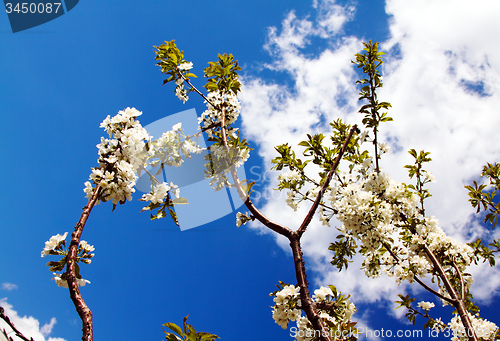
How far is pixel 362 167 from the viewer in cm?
346

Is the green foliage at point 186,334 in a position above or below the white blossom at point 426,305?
below

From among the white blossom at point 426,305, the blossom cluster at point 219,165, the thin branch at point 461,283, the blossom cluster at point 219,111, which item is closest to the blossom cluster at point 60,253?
the blossom cluster at point 219,165

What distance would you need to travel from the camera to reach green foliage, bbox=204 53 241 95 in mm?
3473

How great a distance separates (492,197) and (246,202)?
437 centimetres

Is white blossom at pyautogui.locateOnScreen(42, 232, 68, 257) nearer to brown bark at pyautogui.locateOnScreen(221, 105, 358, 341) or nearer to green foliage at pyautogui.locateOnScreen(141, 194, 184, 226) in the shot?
green foliage at pyautogui.locateOnScreen(141, 194, 184, 226)

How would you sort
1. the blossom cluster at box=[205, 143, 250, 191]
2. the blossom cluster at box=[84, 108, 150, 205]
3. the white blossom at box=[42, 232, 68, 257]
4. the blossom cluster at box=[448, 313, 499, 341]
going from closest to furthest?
the white blossom at box=[42, 232, 68, 257]
the blossom cluster at box=[84, 108, 150, 205]
the blossom cluster at box=[205, 143, 250, 191]
the blossom cluster at box=[448, 313, 499, 341]

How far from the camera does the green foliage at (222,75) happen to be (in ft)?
11.4

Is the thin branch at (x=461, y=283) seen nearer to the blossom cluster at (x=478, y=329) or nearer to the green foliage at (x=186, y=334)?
the blossom cluster at (x=478, y=329)

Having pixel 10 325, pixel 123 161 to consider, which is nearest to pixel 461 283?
pixel 123 161

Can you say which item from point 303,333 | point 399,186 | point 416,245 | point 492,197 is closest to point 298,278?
point 303,333

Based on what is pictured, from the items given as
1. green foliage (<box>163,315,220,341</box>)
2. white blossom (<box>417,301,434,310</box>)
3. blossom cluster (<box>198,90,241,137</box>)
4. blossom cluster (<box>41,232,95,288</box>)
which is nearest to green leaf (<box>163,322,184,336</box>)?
green foliage (<box>163,315,220,341</box>)

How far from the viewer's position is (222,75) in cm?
350

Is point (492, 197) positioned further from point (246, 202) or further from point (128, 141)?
point (128, 141)

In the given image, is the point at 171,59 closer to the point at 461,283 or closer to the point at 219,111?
the point at 219,111
